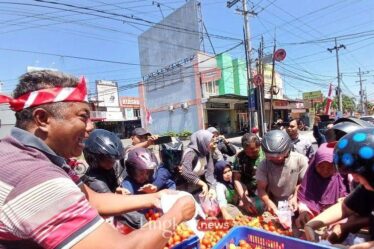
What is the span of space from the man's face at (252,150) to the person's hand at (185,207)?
3.21 metres

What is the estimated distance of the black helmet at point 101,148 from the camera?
3.00m

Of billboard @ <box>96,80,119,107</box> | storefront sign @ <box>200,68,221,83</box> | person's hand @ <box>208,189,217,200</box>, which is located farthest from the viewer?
billboard @ <box>96,80,119,107</box>

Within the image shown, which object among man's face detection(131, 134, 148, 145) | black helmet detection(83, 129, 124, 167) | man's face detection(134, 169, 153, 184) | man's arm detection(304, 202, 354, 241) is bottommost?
man's arm detection(304, 202, 354, 241)

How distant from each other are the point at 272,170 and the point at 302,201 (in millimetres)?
666

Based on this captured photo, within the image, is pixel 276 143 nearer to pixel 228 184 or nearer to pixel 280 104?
pixel 228 184

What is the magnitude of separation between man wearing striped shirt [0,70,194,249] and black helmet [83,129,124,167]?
1.53 m

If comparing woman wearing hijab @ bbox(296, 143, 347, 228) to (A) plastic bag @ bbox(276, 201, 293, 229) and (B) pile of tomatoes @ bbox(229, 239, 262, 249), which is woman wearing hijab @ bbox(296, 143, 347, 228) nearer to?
(A) plastic bag @ bbox(276, 201, 293, 229)

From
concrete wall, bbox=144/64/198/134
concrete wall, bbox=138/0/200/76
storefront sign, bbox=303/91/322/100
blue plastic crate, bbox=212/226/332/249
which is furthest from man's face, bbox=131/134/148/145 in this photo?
storefront sign, bbox=303/91/322/100

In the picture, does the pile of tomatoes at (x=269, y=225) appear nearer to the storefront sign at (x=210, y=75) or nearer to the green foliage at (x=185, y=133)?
the storefront sign at (x=210, y=75)

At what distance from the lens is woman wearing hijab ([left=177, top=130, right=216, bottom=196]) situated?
4.37 m

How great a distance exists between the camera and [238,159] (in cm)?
487

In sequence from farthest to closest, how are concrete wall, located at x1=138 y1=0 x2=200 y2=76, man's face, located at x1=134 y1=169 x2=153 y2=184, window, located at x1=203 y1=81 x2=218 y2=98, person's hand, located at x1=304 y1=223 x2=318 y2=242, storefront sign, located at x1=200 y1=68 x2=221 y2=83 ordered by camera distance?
1. concrete wall, located at x1=138 y1=0 x2=200 y2=76
2. window, located at x1=203 y1=81 x2=218 y2=98
3. storefront sign, located at x1=200 y1=68 x2=221 y2=83
4. man's face, located at x1=134 y1=169 x2=153 y2=184
5. person's hand, located at x1=304 y1=223 x2=318 y2=242

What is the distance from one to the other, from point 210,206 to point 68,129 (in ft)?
8.58

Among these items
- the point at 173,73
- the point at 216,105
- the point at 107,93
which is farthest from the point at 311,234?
the point at 107,93
